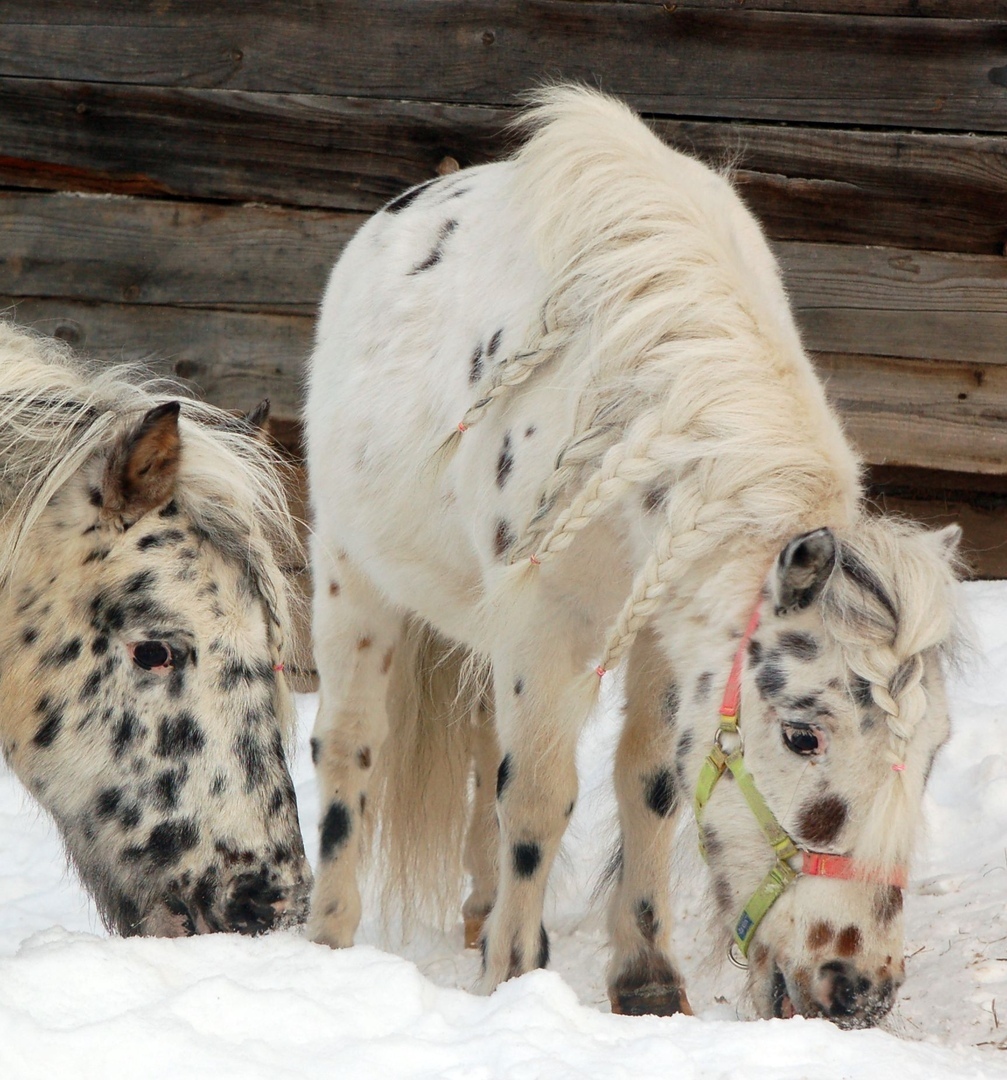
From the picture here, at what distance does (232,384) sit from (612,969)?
2981 mm

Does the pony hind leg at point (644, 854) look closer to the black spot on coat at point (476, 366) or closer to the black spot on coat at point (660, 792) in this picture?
the black spot on coat at point (660, 792)

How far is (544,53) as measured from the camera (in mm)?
4703

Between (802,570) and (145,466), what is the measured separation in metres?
1.23

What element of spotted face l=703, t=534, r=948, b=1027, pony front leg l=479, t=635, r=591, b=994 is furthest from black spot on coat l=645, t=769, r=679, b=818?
spotted face l=703, t=534, r=948, b=1027

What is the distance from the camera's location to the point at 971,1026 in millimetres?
2646

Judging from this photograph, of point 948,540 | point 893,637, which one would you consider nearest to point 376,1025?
point 893,637

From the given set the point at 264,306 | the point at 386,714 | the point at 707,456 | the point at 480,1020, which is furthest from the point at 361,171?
the point at 480,1020

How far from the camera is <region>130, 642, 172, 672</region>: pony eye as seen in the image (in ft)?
7.67

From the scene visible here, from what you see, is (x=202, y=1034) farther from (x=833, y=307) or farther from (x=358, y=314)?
(x=833, y=307)

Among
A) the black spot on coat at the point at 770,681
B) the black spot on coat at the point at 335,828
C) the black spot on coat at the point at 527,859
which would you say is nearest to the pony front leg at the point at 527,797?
the black spot on coat at the point at 527,859

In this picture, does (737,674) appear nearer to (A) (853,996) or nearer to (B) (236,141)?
(A) (853,996)

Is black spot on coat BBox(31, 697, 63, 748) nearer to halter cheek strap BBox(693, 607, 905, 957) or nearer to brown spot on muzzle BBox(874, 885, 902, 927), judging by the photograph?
halter cheek strap BBox(693, 607, 905, 957)

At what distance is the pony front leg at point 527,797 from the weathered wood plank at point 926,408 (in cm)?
253

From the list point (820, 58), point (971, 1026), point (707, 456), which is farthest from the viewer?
point (820, 58)
